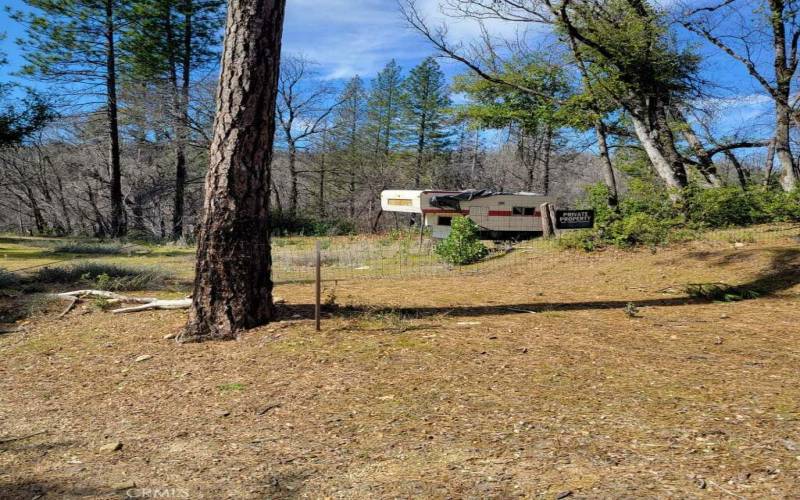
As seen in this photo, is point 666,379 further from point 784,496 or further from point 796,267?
point 796,267

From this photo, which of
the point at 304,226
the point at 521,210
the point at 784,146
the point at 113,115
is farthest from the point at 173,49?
the point at 784,146

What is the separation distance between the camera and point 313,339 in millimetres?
4008

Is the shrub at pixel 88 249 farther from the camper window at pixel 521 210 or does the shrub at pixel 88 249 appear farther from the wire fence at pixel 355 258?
the camper window at pixel 521 210

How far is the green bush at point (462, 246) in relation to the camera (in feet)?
32.4

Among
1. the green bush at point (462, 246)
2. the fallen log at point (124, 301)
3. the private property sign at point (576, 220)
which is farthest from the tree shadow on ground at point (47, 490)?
the private property sign at point (576, 220)

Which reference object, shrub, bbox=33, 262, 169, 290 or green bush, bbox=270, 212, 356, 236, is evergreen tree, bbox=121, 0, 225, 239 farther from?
shrub, bbox=33, 262, 169, 290

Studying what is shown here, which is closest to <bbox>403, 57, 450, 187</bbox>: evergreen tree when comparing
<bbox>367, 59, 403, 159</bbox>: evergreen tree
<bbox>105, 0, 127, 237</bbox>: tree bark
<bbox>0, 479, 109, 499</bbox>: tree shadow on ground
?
<bbox>367, 59, 403, 159</bbox>: evergreen tree

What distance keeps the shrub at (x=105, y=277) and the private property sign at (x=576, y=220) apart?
705 centimetres

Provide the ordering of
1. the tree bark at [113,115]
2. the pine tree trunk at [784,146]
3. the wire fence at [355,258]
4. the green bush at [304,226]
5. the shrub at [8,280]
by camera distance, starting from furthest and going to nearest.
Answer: the green bush at [304,226], the tree bark at [113,115], the pine tree trunk at [784,146], the wire fence at [355,258], the shrub at [8,280]

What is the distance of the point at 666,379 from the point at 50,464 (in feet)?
10.9

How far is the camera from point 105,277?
6.00 m

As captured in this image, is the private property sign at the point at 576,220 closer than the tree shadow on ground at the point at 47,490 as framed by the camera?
No

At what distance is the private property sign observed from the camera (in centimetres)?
987

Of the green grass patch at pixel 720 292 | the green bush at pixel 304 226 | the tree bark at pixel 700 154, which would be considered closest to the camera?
the green grass patch at pixel 720 292
